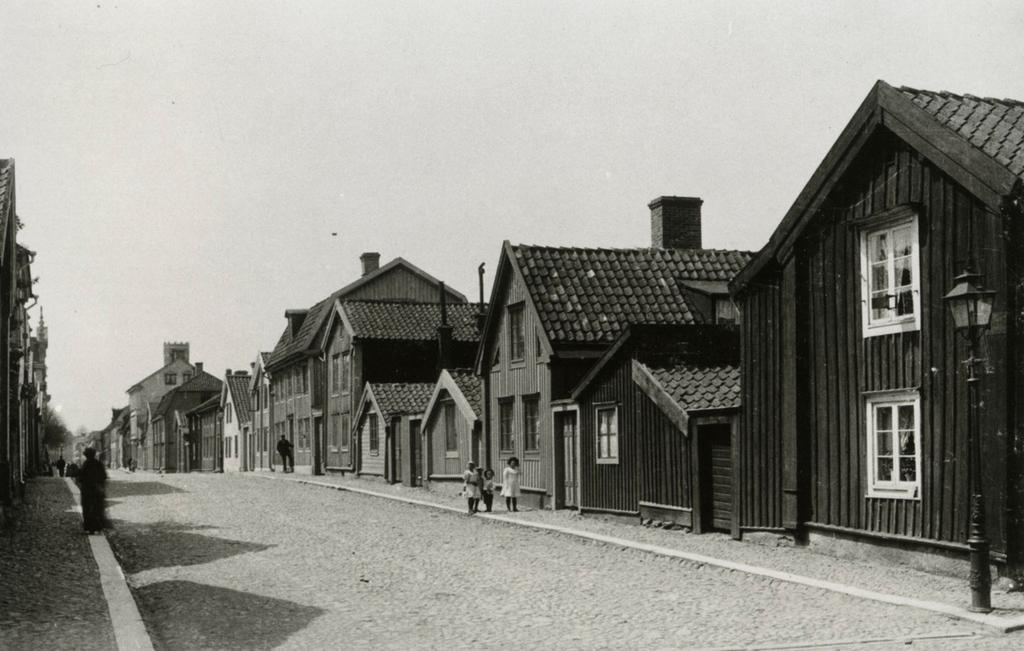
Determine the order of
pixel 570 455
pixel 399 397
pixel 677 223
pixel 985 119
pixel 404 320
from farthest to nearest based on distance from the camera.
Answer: pixel 404 320 → pixel 399 397 → pixel 677 223 → pixel 570 455 → pixel 985 119

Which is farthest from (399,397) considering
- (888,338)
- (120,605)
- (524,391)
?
(120,605)

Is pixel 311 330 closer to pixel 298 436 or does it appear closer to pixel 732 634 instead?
pixel 298 436

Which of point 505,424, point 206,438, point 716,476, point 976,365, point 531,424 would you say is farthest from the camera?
point 206,438

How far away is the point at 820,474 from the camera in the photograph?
15969 mm

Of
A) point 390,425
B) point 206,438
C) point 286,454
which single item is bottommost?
point 206,438

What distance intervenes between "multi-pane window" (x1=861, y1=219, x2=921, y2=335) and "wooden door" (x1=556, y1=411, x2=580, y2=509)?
391 inches

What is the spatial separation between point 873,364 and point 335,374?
3434 centimetres

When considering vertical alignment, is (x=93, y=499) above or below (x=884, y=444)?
below

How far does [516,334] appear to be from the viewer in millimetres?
27688

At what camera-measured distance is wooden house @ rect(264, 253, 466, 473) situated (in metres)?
49.0

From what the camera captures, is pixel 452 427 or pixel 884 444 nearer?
pixel 884 444

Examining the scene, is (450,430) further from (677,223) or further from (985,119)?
(985,119)

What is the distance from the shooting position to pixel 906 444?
1432 centimetres

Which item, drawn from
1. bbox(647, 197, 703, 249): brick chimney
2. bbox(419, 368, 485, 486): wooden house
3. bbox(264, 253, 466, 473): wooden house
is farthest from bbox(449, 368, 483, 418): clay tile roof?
bbox(264, 253, 466, 473): wooden house
